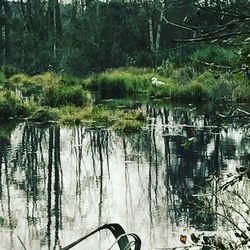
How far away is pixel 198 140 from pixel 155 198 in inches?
146

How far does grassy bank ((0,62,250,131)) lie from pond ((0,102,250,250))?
2.50 ft

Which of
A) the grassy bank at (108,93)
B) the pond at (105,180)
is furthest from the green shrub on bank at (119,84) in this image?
the pond at (105,180)

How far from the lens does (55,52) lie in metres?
27.5

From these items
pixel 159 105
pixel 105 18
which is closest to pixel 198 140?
pixel 159 105

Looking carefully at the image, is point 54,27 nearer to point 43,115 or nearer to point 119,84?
point 119,84

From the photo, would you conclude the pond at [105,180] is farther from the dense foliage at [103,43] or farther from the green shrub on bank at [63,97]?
the dense foliage at [103,43]

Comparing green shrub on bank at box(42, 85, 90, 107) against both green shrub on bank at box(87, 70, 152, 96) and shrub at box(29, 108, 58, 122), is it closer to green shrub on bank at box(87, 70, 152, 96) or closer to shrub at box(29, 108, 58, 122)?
shrub at box(29, 108, 58, 122)

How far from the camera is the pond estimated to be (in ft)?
18.8

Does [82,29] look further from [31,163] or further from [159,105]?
[31,163]

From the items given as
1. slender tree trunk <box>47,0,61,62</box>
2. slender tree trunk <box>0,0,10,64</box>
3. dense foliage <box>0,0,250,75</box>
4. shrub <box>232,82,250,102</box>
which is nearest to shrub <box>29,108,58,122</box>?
shrub <box>232,82,250,102</box>

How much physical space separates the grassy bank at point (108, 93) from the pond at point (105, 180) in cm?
76

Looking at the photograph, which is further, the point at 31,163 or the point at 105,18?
the point at 105,18

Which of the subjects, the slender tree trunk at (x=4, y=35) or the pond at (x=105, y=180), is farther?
the slender tree trunk at (x=4, y=35)

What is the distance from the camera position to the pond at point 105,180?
572 centimetres
